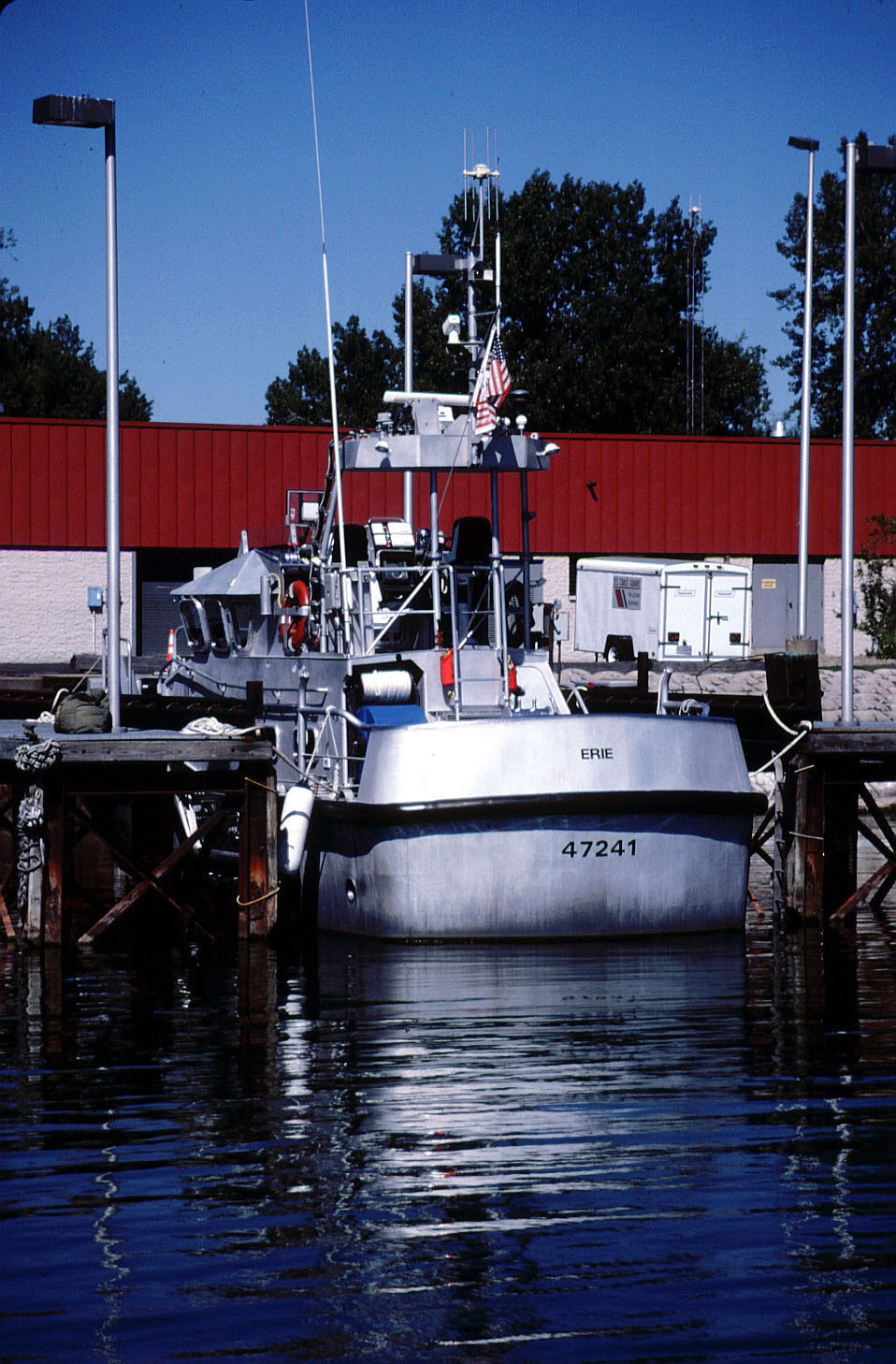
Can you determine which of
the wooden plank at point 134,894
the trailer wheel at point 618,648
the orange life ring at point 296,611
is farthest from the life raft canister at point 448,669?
the trailer wheel at point 618,648

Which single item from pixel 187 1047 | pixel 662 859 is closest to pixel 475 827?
pixel 662 859

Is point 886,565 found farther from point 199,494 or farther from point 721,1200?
point 721,1200

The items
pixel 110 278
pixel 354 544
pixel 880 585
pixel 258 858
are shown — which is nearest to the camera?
pixel 258 858

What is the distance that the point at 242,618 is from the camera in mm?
19531

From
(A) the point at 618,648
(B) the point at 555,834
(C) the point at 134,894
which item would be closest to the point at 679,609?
(A) the point at 618,648

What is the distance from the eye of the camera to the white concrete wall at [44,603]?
41.9 meters

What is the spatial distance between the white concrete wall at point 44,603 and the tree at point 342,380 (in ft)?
118

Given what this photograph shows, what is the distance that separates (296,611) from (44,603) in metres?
25.6

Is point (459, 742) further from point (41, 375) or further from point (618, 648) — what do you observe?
point (41, 375)

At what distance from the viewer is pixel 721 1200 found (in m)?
7.30

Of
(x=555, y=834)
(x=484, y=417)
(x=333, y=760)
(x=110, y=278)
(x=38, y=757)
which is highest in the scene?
→ (x=110, y=278)

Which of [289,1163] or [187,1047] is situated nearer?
[289,1163]

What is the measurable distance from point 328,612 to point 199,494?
2589cm

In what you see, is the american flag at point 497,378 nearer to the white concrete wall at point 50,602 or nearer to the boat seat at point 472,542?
the boat seat at point 472,542
